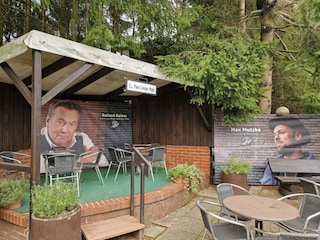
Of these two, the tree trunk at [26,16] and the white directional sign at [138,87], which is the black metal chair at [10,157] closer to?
the white directional sign at [138,87]

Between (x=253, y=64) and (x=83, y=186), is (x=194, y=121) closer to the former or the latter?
(x=253, y=64)

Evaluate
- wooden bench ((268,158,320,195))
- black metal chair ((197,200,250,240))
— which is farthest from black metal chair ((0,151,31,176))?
wooden bench ((268,158,320,195))

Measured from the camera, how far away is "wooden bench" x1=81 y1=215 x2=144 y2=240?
2.99 m

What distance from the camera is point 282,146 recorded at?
5.83 metres

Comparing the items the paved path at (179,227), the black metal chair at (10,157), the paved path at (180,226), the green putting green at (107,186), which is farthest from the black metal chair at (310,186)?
the black metal chair at (10,157)

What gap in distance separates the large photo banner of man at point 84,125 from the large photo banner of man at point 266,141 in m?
2.63

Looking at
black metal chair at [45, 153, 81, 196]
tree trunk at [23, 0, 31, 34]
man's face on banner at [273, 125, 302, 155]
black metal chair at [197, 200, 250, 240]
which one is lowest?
black metal chair at [197, 200, 250, 240]

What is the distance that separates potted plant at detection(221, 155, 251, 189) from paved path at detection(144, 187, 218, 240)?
1.25m

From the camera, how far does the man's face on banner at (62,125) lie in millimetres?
5609

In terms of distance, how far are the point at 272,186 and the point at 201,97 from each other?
2.80 meters

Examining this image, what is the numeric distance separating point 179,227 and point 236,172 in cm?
217

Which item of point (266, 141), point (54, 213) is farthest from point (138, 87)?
point (266, 141)

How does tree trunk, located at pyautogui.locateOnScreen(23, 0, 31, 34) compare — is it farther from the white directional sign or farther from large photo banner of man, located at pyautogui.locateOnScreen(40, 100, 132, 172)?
the white directional sign

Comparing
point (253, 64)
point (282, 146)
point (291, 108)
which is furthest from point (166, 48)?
point (291, 108)
